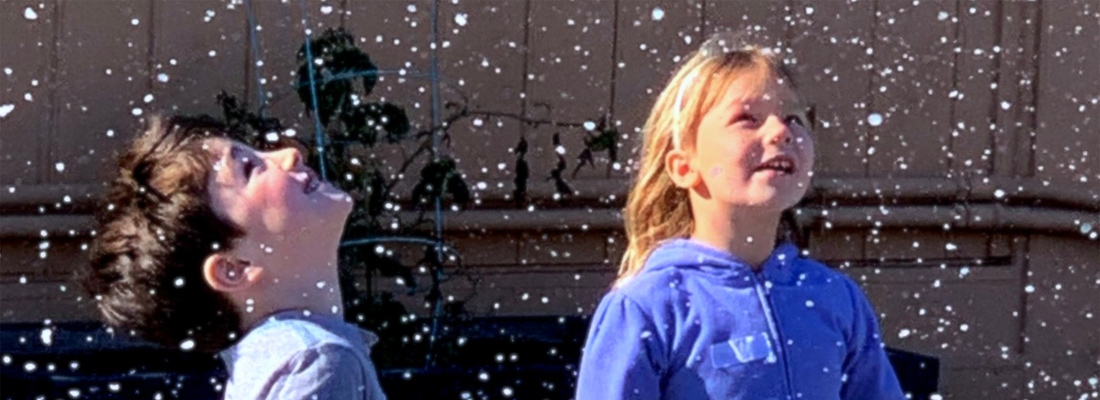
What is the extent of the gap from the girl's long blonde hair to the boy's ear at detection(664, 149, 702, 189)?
1 cm

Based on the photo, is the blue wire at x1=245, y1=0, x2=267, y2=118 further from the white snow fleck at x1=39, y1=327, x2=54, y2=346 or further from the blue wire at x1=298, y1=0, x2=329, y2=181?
the white snow fleck at x1=39, y1=327, x2=54, y2=346

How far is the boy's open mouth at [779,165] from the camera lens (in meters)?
2.71

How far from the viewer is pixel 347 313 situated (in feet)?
14.9

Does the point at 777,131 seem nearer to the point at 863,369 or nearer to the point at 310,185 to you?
the point at 863,369

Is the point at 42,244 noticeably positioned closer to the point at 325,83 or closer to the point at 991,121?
the point at 325,83

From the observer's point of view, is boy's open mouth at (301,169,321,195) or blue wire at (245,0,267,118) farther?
blue wire at (245,0,267,118)

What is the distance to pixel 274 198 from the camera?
2443 mm

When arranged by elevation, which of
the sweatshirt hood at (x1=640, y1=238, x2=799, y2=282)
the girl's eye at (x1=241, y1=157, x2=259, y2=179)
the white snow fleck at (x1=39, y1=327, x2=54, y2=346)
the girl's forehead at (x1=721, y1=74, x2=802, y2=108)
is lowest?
the white snow fleck at (x1=39, y1=327, x2=54, y2=346)

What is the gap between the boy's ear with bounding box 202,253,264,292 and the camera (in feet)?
7.99

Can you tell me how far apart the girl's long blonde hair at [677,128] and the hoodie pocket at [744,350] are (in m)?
0.20

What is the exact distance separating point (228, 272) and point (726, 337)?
63 centimetres

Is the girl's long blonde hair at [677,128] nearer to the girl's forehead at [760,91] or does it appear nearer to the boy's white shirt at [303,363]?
the girl's forehead at [760,91]

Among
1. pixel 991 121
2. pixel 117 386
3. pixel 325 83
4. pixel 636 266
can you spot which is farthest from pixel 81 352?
pixel 991 121

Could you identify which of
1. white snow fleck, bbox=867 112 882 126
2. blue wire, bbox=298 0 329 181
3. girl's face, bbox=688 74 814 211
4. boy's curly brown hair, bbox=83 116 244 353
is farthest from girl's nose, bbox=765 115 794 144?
white snow fleck, bbox=867 112 882 126
